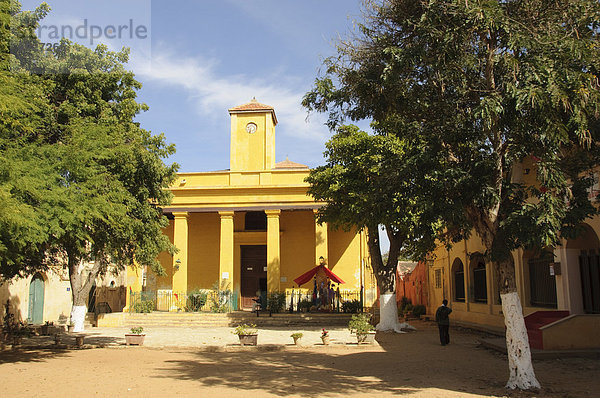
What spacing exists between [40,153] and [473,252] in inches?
635

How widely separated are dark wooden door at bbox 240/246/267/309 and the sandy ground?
13.9m

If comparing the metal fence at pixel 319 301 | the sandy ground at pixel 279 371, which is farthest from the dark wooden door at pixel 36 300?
the metal fence at pixel 319 301

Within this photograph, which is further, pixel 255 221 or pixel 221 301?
pixel 255 221

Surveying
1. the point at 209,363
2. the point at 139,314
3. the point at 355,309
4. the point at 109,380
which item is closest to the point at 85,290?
the point at 139,314

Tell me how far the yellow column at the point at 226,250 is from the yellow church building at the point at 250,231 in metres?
0.05

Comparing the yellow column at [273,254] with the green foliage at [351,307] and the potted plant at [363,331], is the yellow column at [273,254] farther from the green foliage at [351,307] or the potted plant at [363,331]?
the potted plant at [363,331]

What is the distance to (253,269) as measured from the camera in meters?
29.9

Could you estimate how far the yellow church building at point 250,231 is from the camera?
87.4 ft

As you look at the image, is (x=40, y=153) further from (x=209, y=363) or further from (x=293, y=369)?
(x=293, y=369)

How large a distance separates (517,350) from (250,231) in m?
21.8

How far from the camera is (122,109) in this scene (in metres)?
18.0

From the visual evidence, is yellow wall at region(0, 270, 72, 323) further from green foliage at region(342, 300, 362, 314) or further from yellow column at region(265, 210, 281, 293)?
green foliage at region(342, 300, 362, 314)

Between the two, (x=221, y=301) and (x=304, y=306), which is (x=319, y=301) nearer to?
(x=304, y=306)

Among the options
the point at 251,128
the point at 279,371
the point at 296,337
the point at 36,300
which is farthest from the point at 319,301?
the point at 36,300
